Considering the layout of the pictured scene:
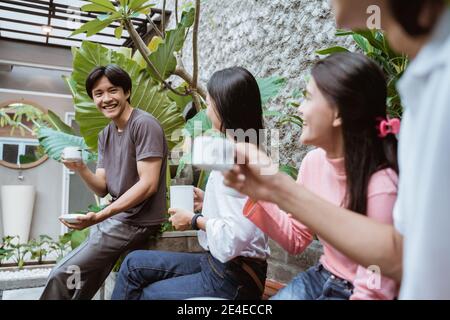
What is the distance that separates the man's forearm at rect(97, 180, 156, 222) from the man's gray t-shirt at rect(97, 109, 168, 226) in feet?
0.27

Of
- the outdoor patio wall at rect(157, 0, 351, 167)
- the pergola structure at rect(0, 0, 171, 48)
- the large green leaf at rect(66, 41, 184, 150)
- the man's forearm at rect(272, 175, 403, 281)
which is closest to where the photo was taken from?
the man's forearm at rect(272, 175, 403, 281)

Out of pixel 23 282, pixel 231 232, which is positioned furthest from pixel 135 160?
pixel 23 282

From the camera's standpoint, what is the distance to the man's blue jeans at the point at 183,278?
3.38 ft

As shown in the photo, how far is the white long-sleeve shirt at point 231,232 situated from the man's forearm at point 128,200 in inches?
21.4

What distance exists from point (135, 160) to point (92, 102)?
118 centimetres

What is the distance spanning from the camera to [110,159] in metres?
1.76

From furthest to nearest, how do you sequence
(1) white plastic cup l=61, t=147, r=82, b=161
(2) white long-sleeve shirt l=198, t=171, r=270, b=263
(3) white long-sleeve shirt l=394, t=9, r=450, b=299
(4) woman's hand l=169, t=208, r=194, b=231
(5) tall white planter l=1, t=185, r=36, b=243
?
1. (5) tall white planter l=1, t=185, r=36, b=243
2. (1) white plastic cup l=61, t=147, r=82, b=161
3. (4) woman's hand l=169, t=208, r=194, b=231
4. (2) white long-sleeve shirt l=198, t=171, r=270, b=263
5. (3) white long-sleeve shirt l=394, t=9, r=450, b=299

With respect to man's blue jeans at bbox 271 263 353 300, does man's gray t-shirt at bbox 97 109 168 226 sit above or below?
above

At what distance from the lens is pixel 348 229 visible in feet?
1.95

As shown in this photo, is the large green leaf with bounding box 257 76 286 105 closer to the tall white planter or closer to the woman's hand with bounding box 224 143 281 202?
the woman's hand with bounding box 224 143 281 202

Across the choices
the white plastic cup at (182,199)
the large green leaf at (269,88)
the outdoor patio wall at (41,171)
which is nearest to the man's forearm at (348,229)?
the white plastic cup at (182,199)

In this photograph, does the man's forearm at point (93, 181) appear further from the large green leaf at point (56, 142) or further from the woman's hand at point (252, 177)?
the woman's hand at point (252, 177)

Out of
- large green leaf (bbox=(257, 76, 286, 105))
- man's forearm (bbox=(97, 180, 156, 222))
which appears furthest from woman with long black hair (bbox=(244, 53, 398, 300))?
large green leaf (bbox=(257, 76, 286, 105))

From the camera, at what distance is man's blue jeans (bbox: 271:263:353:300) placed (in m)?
0.79
